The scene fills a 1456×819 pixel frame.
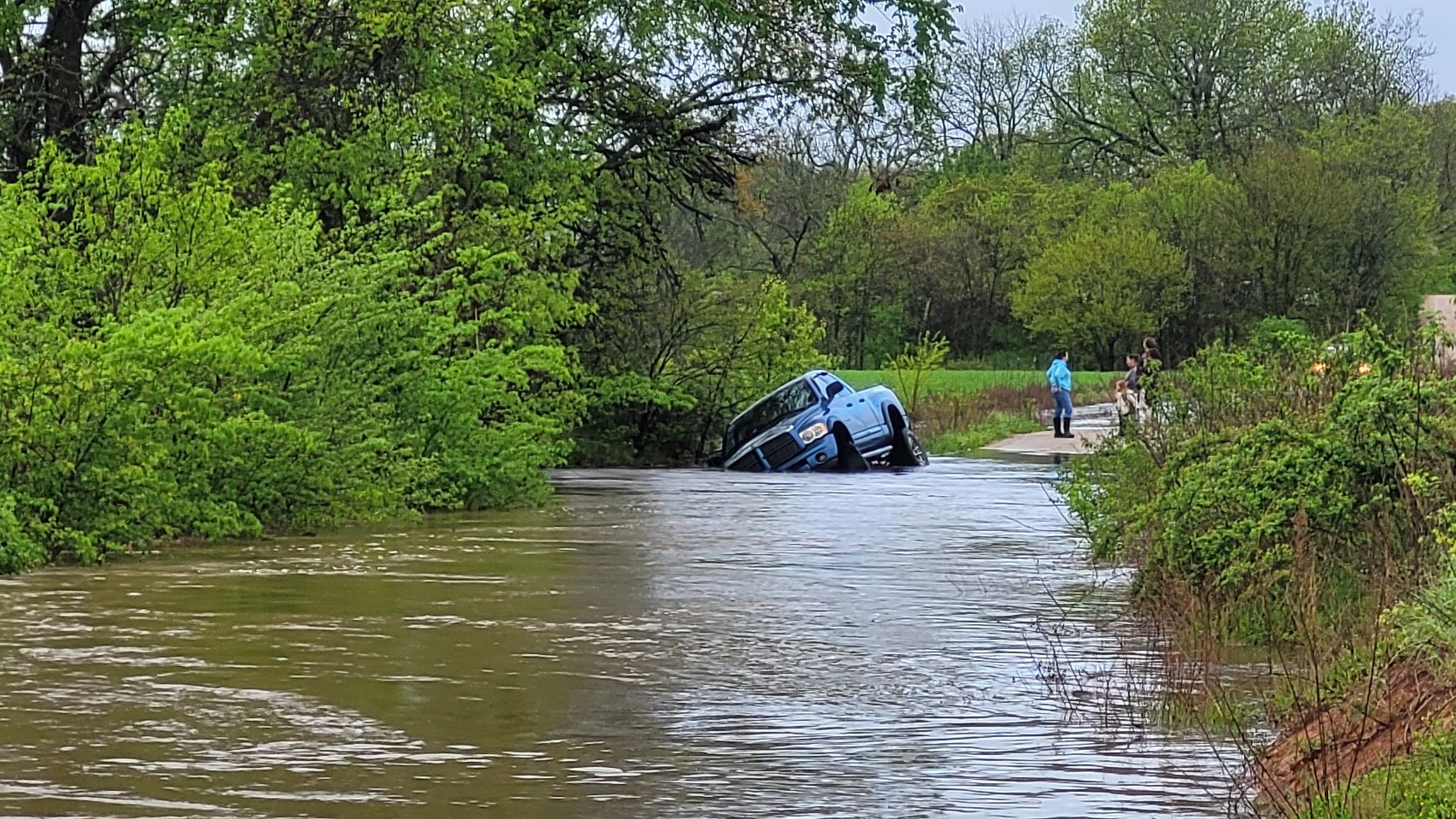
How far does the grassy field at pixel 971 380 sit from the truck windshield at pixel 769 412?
54.7ft

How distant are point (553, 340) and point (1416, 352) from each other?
1842 cm

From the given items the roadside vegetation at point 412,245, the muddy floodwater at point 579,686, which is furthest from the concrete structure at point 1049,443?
the muddy floodwater at point 579,686

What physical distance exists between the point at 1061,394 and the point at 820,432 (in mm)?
8675

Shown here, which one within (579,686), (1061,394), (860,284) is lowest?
(579,686)

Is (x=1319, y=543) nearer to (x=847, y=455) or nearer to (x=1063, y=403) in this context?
(x=847, y=455)

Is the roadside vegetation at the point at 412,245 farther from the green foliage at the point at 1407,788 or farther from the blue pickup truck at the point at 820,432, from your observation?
the green foliage at the point at 1407,788

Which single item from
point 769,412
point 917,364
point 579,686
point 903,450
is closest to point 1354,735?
point 579,686

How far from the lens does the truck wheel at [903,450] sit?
1369 inches

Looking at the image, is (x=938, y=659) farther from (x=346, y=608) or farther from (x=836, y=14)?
(x=836, y=14)

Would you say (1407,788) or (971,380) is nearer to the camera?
(1407,788)

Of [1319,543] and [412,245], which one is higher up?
[412,245]

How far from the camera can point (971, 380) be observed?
62.2m

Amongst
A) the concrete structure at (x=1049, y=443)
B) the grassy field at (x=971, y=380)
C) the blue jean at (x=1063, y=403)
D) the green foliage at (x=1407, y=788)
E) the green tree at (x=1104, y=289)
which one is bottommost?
the green foliage at (x=1407, y=788)

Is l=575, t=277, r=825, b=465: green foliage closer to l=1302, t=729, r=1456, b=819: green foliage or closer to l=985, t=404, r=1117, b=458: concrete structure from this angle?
l=985, t=404, r=1117, b=458: concrete structure
